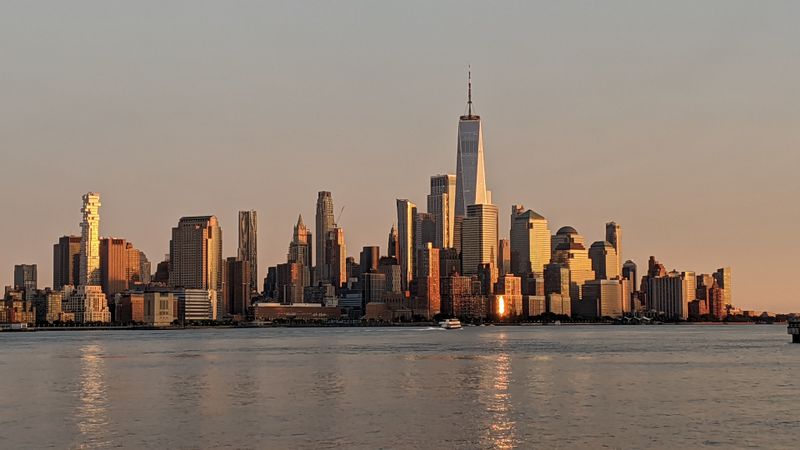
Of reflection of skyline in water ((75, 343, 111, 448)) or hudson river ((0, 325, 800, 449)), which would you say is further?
reflection of skyline in water ((75, 343, 111, 448))

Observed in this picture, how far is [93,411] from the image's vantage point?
2928 inches

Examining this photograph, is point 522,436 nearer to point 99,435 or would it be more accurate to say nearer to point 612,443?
point 612,443

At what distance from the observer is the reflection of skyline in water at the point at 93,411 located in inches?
2357

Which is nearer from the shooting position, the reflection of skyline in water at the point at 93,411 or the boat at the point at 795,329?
the reflection of skyline in water at the point at 93,411

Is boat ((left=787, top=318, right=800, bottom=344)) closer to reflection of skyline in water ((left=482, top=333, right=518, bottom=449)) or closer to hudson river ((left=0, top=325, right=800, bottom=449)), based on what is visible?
hudson river ((left=0, top=325, right=800, bottom=449))

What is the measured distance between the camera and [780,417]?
67.5 metres

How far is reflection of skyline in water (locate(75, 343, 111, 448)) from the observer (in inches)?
2357

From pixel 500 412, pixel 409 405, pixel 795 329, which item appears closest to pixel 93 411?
pixel 409 405

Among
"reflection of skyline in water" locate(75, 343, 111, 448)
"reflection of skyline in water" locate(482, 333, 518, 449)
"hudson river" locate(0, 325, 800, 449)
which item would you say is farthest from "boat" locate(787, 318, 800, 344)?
"reflection of skyline in water" locate(75, 343, 111, 448)

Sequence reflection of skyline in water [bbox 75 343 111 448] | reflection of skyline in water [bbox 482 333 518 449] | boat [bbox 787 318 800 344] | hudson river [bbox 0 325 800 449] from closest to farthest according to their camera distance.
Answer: reflection of skyline in water [bbox 482 333 518 449], hudson river [bbox 0 325 800 449], reflection of skyline in water [bbox 75 343 111 448], boat [bbox 787 318 800 344]

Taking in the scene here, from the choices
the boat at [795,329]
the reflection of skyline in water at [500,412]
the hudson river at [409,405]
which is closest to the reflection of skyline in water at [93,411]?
the hudson river at [409,405]

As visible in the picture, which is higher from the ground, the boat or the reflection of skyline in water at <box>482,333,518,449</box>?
the reflection of skyline in water at <box>482,333,518,449</box>

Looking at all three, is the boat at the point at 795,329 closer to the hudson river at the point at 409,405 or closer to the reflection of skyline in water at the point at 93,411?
the hudson river at the point at 409,405

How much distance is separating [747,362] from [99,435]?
91.5 metres
